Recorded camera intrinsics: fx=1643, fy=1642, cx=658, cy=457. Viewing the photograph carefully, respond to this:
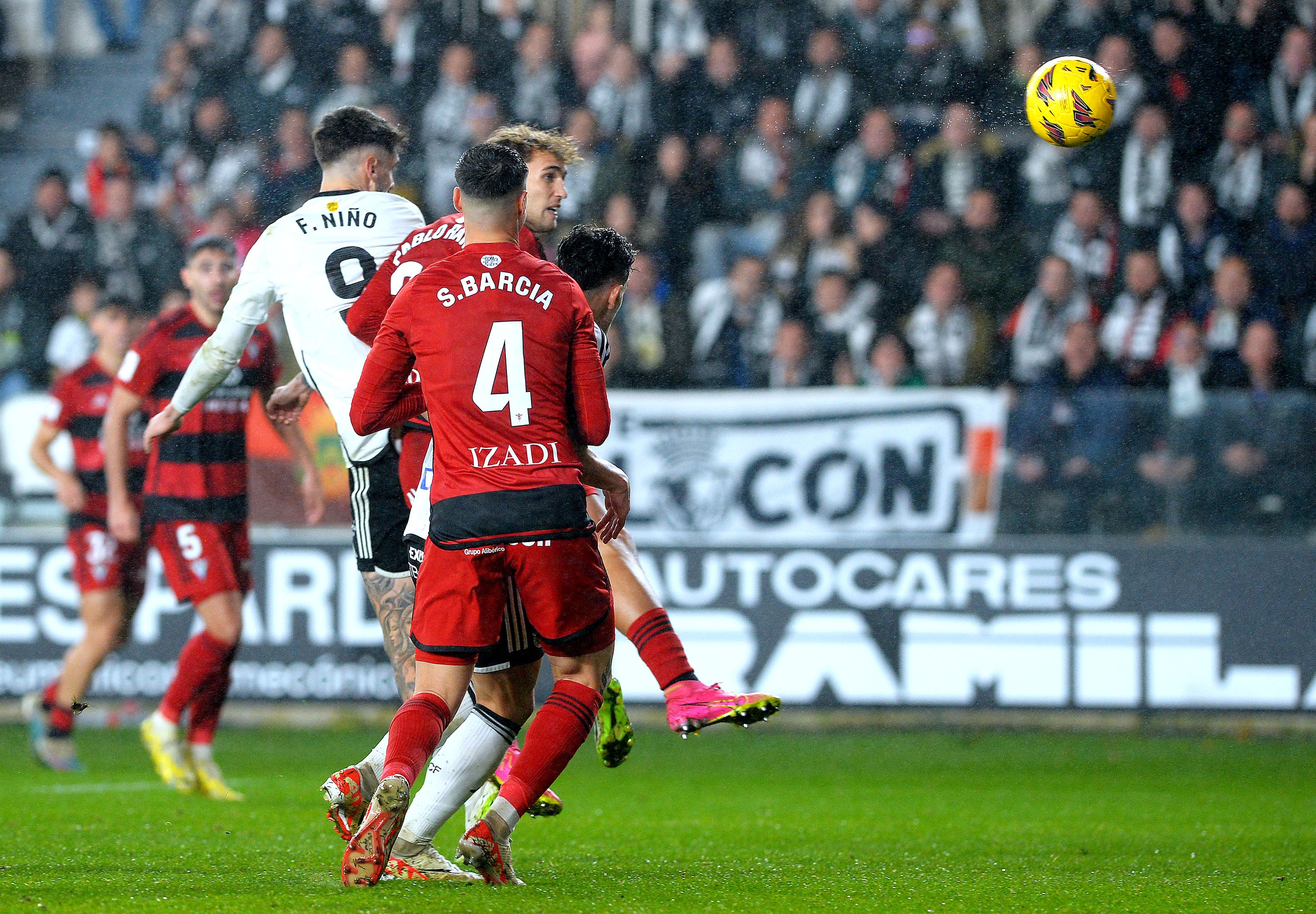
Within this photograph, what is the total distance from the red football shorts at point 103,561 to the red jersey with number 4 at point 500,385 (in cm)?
487

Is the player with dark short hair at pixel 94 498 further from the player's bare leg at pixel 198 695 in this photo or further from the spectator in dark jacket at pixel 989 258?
the spectator in dark jacket at pixel 989 258

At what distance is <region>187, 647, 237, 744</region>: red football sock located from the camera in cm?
712

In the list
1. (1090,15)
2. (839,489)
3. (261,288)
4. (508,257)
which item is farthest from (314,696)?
(1090,15)

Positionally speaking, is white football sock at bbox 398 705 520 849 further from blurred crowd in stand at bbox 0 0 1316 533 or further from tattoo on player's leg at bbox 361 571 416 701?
blurred crowd in stand at bbox 0 0 1316 533

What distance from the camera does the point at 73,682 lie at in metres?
8.26

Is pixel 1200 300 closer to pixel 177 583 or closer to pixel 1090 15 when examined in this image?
pixel 1090 15

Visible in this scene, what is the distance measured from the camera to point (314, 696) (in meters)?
9.53

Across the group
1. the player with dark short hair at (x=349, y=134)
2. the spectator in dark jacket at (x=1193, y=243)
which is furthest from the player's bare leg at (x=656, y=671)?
the spectator in dark jacket at (x=1193, y=243)

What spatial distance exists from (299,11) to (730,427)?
6106 millimetres

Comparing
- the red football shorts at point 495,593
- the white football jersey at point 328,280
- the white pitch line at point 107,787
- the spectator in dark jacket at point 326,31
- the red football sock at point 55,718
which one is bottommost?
the white pitch line at point 107,787

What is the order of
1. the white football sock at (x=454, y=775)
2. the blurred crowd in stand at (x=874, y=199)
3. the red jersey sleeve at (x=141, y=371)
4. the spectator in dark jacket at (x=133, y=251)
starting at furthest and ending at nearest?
the spectator in dark jacket at (x=133, y=251) < the blurred crowd in stand at (x=874, y=199) < the red jersey sleeve at (x=141, y=371) < the white football sock at (x=454, y=775)

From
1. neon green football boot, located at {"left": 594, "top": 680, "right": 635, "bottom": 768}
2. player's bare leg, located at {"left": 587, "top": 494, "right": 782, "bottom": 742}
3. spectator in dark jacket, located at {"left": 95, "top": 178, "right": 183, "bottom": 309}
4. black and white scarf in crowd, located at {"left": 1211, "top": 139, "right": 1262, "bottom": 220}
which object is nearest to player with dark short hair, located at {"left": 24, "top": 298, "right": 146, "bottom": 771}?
spectator in dark jacket, located at {"left": 95, "top": 178, "right": 183, "bottom": 309}

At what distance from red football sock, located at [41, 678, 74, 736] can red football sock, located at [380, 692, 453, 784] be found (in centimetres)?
452

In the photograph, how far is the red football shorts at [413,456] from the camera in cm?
500
